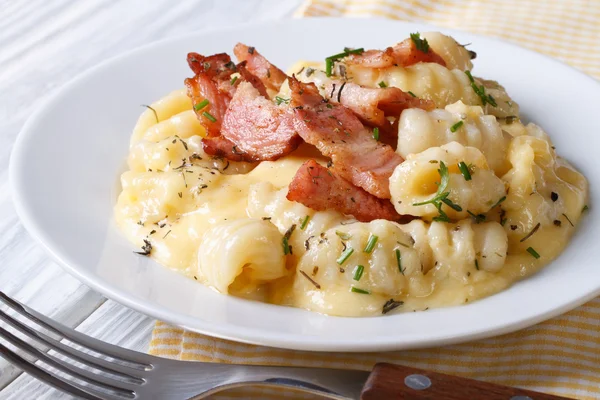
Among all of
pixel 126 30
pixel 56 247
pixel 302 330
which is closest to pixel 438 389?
pixel 302 330

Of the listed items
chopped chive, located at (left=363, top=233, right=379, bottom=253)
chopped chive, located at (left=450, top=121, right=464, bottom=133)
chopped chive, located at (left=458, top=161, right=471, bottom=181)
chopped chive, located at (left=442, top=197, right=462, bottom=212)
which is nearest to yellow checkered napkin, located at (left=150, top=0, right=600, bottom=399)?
chopped chive, located at (left=363, top=233, right=379, bottom=253)

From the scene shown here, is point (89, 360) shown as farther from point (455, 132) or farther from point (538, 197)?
A: point (538, 197)

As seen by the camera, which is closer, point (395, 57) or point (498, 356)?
point (498, 356)

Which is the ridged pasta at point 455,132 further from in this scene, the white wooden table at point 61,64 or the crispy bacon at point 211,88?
the white wooden table at point 61,64

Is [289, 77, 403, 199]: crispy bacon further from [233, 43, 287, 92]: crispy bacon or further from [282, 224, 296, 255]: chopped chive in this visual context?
[233, 43, 287, 92]: crispy bacon

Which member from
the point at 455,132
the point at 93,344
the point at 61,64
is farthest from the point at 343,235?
the point at 61,64

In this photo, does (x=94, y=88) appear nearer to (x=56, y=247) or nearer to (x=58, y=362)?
(x=56, y=247)
